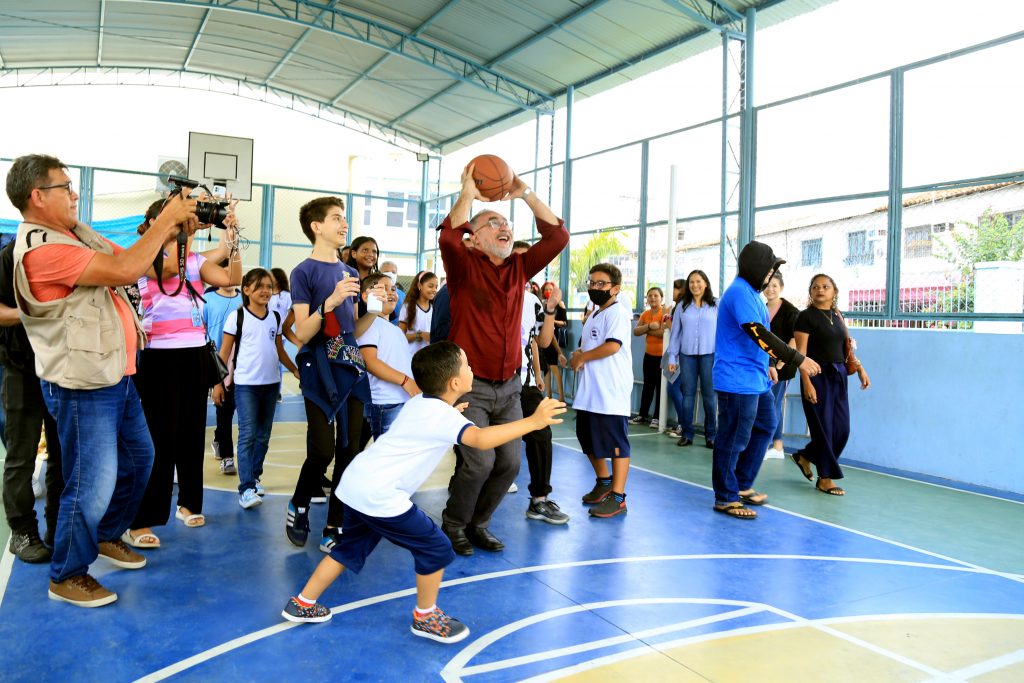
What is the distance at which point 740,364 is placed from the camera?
4930 mm

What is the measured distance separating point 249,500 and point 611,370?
247cm

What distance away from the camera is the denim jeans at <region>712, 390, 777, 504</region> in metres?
4.91

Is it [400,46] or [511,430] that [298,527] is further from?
[400,46]

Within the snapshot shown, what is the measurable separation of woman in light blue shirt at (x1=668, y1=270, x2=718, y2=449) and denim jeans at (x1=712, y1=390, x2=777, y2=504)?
2665 millimetres

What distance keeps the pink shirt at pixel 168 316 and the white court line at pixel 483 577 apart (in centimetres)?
170

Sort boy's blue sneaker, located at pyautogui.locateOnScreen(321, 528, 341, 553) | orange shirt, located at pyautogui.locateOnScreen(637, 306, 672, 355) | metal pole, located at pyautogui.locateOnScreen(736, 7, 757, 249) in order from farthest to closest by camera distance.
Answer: orange shirt, located at pyautogui.locateOnScreen(637, 306, 672, 355), metal pole, located at pyautogui.locateOnScreen(736, 7, 757, 249), boy's blue sneaker, located at pyautogui.locateOnScreen(321, 528, 341, 553)

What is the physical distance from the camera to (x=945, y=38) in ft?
22.1

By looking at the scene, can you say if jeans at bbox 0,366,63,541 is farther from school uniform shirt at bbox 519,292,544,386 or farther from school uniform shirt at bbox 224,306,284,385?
school uniform shirt at bbox 519,292,544,386

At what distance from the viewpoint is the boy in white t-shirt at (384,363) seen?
13.6 feet

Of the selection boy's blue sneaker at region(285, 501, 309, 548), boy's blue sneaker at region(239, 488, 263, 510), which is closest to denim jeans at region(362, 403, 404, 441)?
boy's blue sneaker at region(285, 501, 309, 548)

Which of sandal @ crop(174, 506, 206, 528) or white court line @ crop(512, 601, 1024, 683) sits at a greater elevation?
sandal @ crop(174, 506, 206, 528)

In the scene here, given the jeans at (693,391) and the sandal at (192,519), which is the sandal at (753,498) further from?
the sandal at (192,519)

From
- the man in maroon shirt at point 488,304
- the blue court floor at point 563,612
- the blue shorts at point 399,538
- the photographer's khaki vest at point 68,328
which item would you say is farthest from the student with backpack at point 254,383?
the blue shorts at point 399,538

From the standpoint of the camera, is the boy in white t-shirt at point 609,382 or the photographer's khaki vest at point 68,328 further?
the boy in white t-shirt at point 609,382
